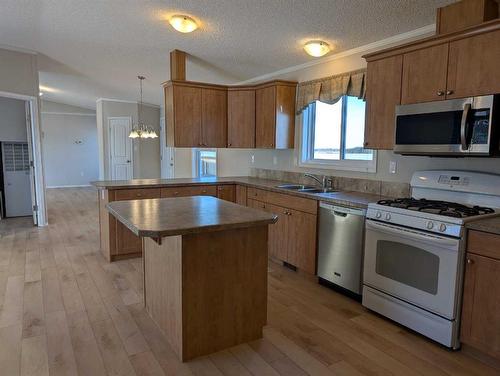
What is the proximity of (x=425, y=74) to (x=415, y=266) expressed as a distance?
1.40 metres

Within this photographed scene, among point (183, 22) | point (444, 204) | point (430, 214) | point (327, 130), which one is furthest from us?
point (327, 130)

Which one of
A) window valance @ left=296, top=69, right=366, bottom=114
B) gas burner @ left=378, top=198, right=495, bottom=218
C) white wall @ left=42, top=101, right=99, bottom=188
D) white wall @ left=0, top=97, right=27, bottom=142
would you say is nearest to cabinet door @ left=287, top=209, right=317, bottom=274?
gas burner @ left=378, top=198, right=495, bottom=218

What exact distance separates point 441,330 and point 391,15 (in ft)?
7.73

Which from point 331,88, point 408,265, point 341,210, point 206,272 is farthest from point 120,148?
point 408,265

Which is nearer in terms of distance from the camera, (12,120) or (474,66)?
(474,66)

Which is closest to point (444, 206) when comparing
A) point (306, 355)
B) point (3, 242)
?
point (306, 355)

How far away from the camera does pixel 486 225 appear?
2.05 metres

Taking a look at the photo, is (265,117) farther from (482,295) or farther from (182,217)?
(482,295)

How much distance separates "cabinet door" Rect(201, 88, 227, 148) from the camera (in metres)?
4.63

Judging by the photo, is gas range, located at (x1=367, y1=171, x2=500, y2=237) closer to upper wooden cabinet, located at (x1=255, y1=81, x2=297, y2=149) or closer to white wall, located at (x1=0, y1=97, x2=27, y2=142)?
upper wooden cabinet, located at (x1=255, y1=81, x2=297, y2=149)

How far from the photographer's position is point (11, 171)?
619 cm

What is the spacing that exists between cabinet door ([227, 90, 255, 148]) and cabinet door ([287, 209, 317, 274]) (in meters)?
1.47

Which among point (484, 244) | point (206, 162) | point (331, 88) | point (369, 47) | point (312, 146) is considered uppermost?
point (369, 47)

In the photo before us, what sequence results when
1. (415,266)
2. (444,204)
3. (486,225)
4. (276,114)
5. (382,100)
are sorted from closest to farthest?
(486,225) → (415,266) → (444,204) → (382,100) → (276,114)
